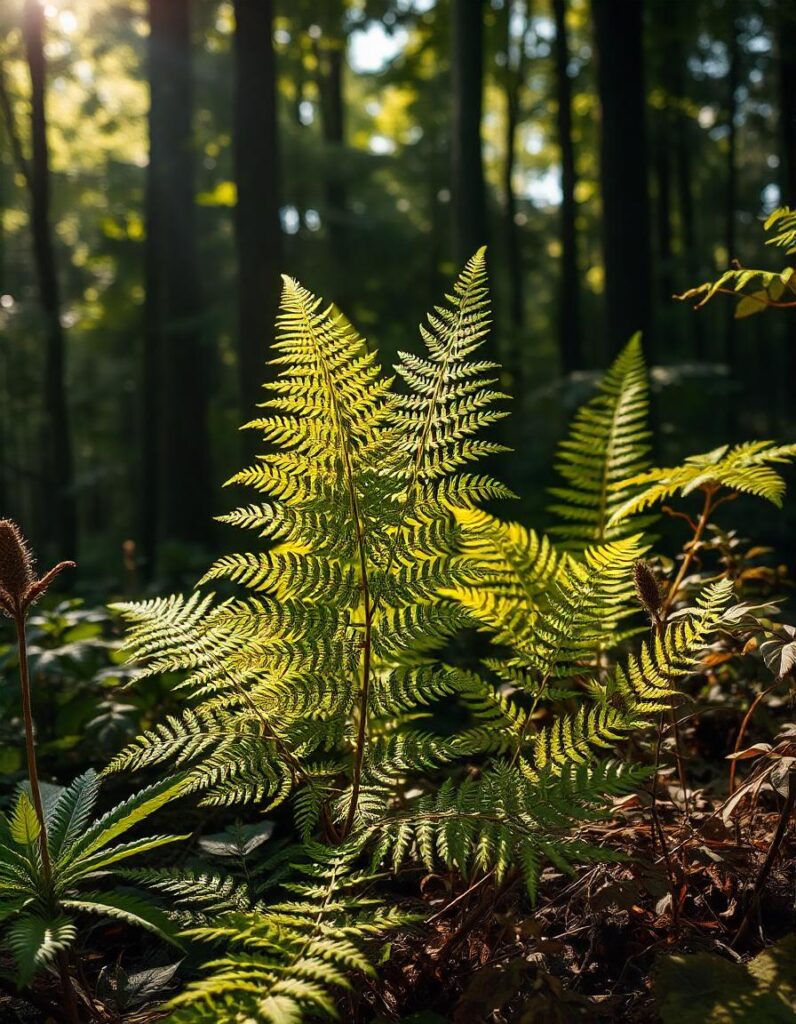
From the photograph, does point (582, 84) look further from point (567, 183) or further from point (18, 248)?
point (18, 248)

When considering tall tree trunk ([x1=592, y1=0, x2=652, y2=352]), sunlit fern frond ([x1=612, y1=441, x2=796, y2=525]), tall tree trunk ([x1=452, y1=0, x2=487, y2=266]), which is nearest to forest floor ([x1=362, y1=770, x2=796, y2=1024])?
sunlit fern frond ([x1=612, y1=441, x2=796, y2=525])

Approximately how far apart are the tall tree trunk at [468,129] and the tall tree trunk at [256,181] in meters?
2.06

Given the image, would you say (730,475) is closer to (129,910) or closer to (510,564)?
(510,564)

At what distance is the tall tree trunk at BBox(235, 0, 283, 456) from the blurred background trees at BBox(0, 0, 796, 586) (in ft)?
0.06

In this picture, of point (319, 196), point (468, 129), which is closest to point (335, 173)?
point (319, 196)

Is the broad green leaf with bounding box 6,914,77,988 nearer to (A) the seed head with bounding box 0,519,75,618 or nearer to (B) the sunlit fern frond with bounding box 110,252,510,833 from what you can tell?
(B) the sunlit fern frond with bounding box 110,252,510,833

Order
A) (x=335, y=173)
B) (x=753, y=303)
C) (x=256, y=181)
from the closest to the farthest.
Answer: (x=753, y=303) → (x=256, y=181) → (x=335, y=173)

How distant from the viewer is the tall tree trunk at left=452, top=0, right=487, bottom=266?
8.58 meters

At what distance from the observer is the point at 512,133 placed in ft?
55.9

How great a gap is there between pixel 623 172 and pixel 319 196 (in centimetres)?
914

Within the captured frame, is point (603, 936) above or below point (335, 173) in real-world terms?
below


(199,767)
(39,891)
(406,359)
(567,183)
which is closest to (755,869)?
(199,767)

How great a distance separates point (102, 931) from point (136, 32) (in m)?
16.0

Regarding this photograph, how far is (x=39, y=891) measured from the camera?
1585 millimetres
